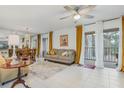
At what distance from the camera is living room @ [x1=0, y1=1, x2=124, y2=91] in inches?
124

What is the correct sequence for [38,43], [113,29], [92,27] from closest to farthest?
1. [113,29]
2. [92,27]
3. [38,43]

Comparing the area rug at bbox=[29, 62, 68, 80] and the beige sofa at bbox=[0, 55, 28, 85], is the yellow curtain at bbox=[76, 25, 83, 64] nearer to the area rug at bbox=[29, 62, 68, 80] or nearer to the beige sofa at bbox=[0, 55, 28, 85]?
the area rug at bbox=[29, 62, 68, 80]

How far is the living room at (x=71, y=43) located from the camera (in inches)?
124

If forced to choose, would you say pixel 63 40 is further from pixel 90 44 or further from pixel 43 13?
pixel 43 13

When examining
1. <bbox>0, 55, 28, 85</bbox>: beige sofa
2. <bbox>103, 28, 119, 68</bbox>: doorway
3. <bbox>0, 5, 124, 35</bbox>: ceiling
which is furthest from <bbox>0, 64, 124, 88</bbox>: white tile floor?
<bbox>0, 5, 124, 35</bbox>: ceiling

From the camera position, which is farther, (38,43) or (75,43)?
(38,43)

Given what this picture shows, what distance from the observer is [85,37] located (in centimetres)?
574

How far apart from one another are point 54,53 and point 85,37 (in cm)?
233

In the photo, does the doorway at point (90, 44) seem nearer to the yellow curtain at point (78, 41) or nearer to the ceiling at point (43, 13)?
the yellow curtain at point (78, 41)

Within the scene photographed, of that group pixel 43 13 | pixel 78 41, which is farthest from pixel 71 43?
pixel 43 13

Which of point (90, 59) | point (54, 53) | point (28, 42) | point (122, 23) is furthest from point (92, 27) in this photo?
point (28, 42)

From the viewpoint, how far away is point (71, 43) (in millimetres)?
6391
